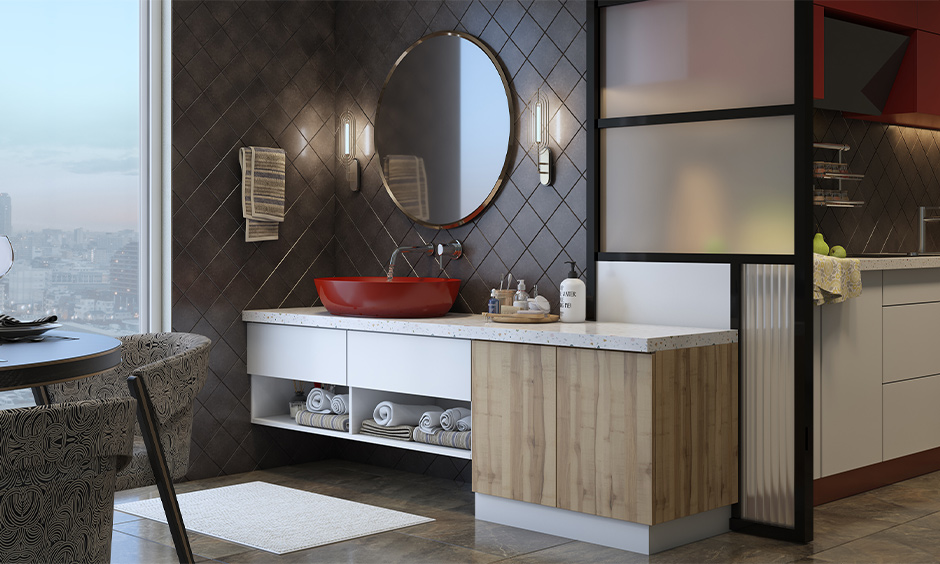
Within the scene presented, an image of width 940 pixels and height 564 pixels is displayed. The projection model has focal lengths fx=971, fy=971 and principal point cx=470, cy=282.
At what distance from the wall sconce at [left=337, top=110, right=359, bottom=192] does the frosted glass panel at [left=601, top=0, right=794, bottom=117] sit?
1.52m

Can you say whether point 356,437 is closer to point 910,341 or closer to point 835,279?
point 835,279

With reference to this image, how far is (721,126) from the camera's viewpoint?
3.74 meters

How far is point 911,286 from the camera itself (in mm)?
4387

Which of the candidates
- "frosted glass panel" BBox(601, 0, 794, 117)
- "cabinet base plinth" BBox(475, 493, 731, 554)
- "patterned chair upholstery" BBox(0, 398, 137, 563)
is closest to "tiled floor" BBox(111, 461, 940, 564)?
"cabinet base plinth" BBox(475, 493, 731, 554)

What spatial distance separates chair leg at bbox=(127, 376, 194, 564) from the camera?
2709mm

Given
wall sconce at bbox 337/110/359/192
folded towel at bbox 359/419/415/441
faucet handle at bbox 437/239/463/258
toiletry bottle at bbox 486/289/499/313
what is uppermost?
wall sconce at bbox 337/110/359/192

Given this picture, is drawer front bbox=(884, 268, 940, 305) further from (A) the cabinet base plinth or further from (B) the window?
(B) the window

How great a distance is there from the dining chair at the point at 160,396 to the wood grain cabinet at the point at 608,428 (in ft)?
3.89

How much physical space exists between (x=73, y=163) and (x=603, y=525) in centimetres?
275

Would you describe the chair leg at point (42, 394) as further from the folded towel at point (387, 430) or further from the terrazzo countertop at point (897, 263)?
the terrazzo countertop at point (897, 263)

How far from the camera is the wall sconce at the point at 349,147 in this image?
504cm

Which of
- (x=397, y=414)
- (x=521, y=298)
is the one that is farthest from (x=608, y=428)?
(x=397, y=414)

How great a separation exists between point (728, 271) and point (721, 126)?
1.85ft

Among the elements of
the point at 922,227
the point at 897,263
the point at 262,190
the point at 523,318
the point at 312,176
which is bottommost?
the point at 523,318
